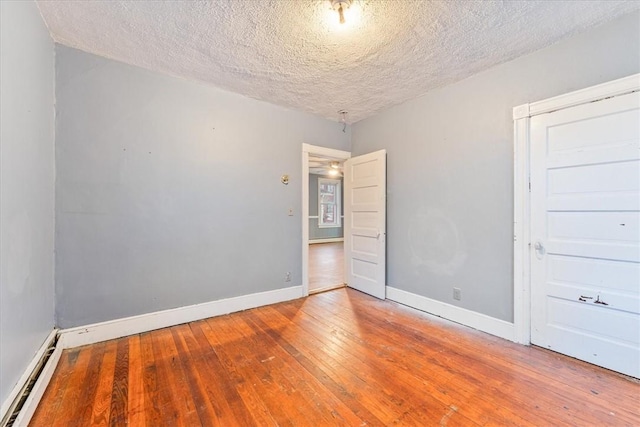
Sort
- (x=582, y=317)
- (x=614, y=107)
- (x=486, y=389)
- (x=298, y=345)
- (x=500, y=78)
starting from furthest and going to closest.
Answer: (x=500, y=78), (x=298, y=345), (x=582, y=317), (x=614, y=107), (x=486, y=389)

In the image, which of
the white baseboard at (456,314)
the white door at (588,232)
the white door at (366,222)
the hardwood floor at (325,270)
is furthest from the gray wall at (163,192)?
the white door at (588,232)

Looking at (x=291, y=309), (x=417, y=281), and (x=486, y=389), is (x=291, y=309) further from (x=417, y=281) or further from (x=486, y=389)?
(x=486, y=389)

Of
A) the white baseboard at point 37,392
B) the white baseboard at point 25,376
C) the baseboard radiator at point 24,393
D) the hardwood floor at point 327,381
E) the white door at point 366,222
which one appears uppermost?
the white door at point 366,222

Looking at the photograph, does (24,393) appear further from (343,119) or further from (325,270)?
(325,270)

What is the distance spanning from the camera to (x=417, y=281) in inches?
127

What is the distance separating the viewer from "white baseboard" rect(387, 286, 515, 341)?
8.11 ft

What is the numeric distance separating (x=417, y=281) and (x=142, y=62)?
147 inches

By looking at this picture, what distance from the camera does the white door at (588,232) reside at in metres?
1.86

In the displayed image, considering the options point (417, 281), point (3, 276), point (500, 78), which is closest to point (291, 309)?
point (417, 281)

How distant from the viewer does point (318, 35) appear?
6.70 ft

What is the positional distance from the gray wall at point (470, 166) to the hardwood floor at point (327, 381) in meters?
0.62

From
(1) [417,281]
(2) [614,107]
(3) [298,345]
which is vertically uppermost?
(2) [614,107]

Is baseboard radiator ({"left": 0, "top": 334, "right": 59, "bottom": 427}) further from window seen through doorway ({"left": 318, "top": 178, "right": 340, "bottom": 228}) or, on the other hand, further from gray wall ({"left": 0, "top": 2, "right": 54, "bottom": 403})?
window seen through doorway ({"left": 318, "top": 178, "right": 340, "bottom": 228})

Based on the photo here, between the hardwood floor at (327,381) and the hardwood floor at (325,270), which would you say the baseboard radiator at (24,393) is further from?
the hardwood floor at (325,270)
